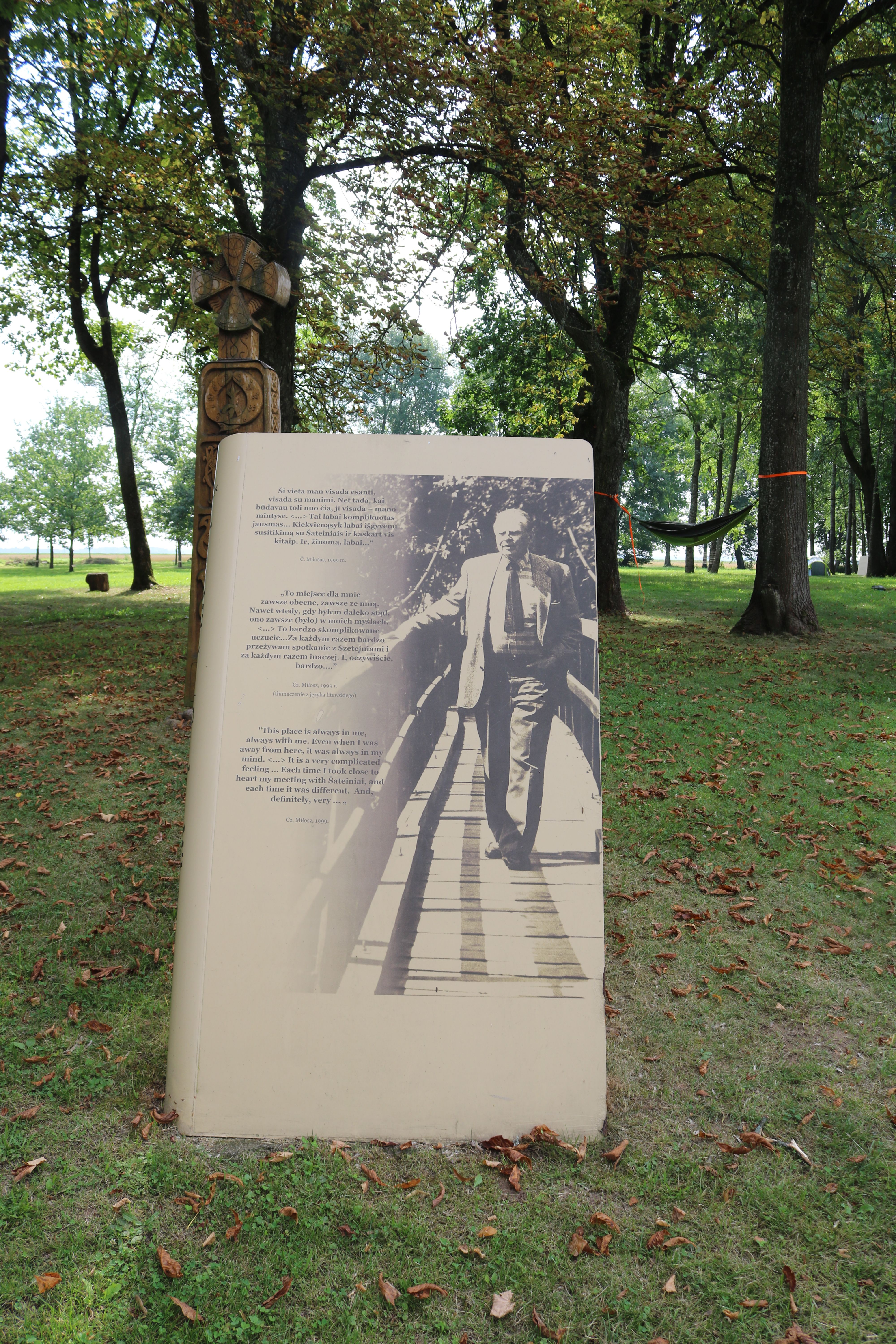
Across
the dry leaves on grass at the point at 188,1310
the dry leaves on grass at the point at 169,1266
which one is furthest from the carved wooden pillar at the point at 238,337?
the dry leaves on grass at the point at 188,1310

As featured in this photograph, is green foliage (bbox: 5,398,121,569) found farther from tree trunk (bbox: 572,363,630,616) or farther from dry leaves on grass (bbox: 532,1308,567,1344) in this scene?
dry leaves on grass (bbox: 532,1308,567,1344)

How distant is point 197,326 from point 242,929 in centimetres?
1137

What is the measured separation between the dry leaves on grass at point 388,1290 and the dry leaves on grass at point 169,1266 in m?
0.51

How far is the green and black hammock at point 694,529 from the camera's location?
14.2 meters

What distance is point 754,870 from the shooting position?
448 centimetres

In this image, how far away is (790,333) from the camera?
10.0 metres

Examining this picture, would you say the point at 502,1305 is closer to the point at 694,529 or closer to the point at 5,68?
the point at 5,68

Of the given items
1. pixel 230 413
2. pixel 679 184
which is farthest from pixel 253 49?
pixel 230 413

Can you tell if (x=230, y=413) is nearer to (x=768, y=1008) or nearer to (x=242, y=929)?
(x=242, y=929)

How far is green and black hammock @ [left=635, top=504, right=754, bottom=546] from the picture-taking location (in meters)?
14.2

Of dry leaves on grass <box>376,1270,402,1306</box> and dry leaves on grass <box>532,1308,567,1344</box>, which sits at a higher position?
dry leaves on grass <box>376,1270,402,1306</box>

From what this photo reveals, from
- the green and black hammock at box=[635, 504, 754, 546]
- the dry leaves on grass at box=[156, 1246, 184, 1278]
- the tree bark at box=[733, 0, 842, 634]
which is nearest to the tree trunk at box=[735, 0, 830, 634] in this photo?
the tree bark at box=[733, 0, 842, 634]

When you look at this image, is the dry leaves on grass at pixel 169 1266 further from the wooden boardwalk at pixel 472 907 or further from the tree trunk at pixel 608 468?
the tree trunk at pixel 608 468

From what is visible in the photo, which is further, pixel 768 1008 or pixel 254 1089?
pixel 768 1008
